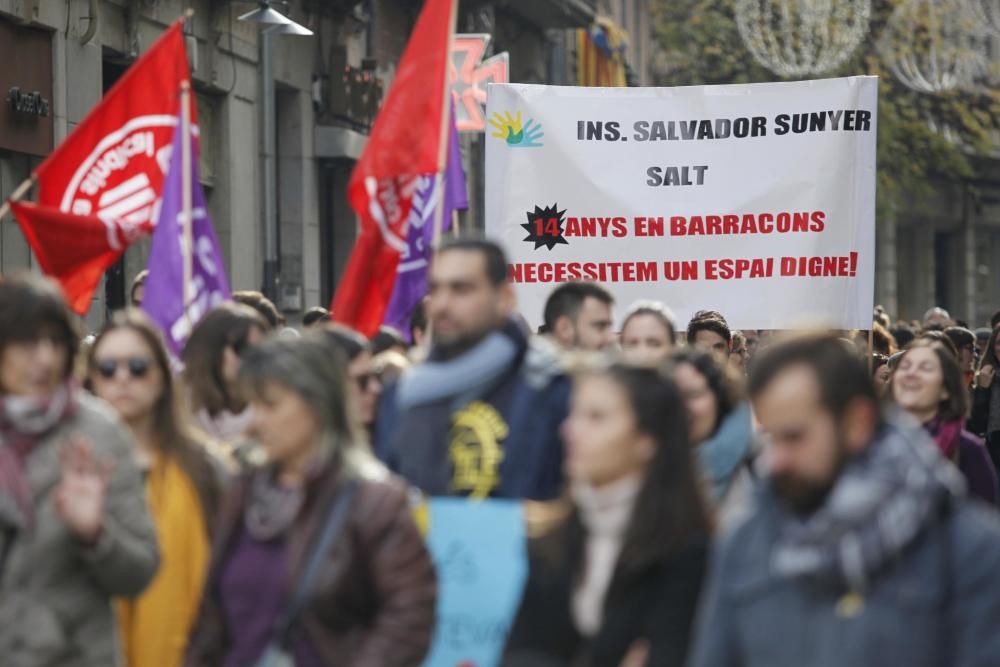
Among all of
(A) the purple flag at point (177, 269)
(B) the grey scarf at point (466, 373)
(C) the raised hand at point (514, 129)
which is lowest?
(B) the grey scarf at point (466, 373)

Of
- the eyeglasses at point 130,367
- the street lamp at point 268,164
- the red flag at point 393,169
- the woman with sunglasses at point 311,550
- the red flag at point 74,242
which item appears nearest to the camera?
the woman with sunglasses at point 311,550

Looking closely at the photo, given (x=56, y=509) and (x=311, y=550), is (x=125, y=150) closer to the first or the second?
(x=56, y=509)

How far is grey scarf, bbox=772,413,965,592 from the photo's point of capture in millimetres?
4012

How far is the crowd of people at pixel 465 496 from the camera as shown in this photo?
4102 mm

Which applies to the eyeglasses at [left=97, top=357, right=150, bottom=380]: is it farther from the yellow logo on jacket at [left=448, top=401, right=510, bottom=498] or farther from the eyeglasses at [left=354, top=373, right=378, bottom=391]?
the eyeglasses at [left=354, top=373, right=378, bottom=391]

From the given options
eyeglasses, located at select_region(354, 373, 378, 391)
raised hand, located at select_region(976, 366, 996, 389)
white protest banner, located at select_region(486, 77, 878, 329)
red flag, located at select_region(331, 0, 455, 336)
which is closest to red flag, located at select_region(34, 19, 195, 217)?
red flag, located at select_region(331, 0, 455, 336)

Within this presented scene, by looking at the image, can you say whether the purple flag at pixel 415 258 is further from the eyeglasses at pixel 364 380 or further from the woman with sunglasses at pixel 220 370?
the woman with sunglasses at pixel 220 370

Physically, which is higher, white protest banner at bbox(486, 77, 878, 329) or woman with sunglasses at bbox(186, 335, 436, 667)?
white protest banner at bbox(486, 77, 878, 329)

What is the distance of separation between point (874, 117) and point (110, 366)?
6.52 meters

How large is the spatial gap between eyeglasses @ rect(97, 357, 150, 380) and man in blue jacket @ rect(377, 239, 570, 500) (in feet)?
2.34

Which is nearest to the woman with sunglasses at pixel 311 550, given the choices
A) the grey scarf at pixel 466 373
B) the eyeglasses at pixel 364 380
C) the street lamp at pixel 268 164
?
the grey scarf at pixel 466 373

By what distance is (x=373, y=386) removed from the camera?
7.19 meters

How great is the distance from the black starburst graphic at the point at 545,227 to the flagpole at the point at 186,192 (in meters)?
3.99

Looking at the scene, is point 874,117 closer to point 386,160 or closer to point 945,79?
point 386,160
